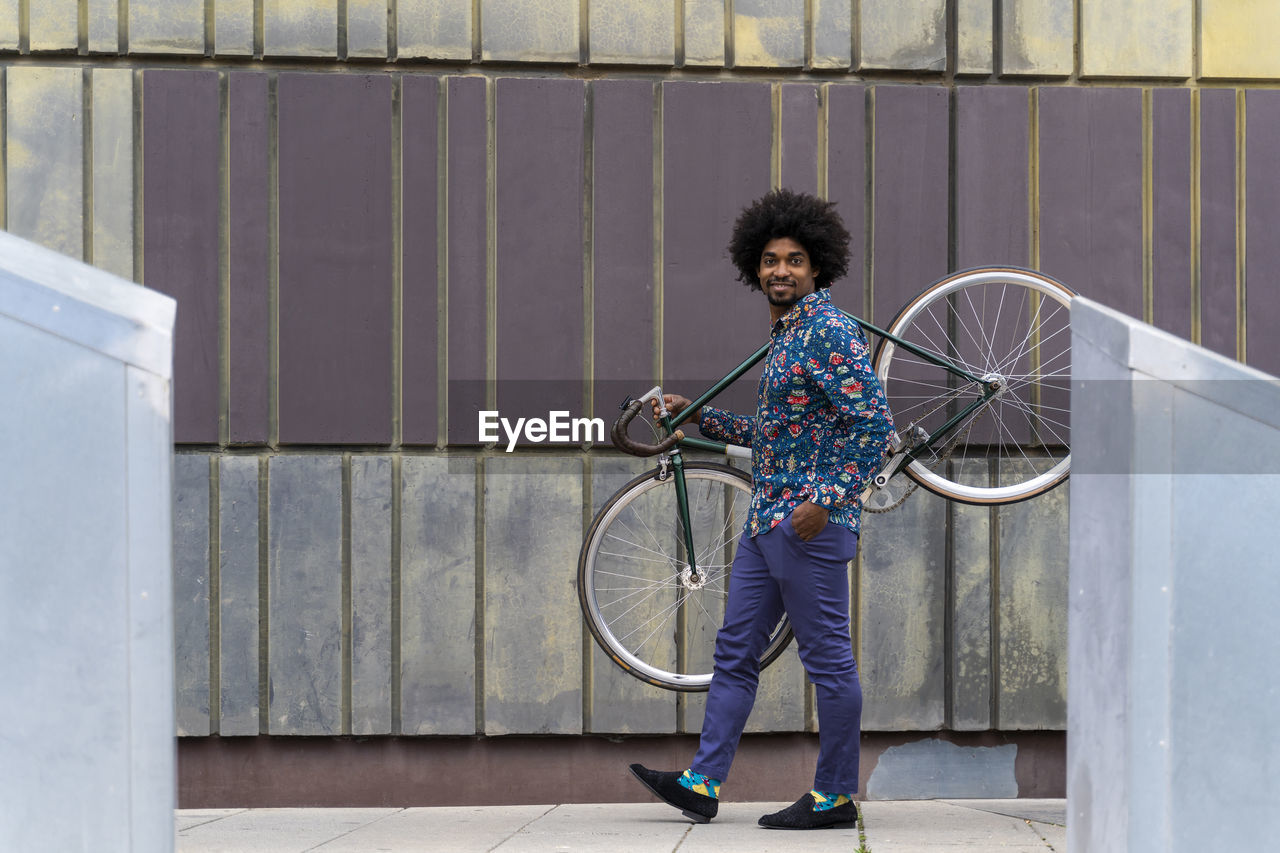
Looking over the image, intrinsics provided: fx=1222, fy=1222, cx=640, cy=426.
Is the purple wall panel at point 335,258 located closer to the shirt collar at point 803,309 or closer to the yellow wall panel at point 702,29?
the yellow wall panel at point 702,29

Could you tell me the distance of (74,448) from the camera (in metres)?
2.46

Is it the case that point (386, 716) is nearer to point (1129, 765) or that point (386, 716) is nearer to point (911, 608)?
point (911, 608)

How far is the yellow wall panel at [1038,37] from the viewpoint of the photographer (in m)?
5.08

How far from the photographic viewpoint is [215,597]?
494cm

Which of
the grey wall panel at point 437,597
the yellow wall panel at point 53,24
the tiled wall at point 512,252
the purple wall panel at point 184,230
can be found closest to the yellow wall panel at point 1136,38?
the tiled wall at point 512,252

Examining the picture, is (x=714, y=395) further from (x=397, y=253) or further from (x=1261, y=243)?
(x=1261, y=243)

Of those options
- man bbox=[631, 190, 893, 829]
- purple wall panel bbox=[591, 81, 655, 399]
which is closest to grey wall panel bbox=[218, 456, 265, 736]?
purple wall panel bbox=[591, 81, 655, 399]

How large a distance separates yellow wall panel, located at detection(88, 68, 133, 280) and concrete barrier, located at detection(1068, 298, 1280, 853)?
3.97 m

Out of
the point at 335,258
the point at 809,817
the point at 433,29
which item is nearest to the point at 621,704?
the point at 809,817

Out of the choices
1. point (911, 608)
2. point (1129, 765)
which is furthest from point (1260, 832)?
point (911, 608)

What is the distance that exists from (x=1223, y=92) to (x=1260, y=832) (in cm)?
358

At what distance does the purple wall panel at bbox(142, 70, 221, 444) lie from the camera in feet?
16.2

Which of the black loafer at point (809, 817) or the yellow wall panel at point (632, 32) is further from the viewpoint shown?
the yellow wall panel at point (632, 32)

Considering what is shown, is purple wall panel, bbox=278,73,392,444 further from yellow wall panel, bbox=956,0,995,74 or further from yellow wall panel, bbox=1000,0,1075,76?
yellow wall panel, bbox=1000,0,1075,76
